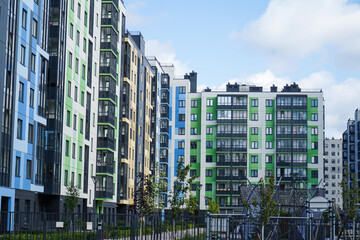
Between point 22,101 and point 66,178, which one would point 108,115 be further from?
point 22,101

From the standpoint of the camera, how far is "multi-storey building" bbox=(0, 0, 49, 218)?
1812 inches

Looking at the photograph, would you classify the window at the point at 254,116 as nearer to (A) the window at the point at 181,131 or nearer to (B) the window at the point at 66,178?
(A) the window at the point at 181,131

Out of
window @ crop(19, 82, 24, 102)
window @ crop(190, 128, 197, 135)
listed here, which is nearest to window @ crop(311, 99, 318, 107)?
window @ crop(190, 128, 197, 135)

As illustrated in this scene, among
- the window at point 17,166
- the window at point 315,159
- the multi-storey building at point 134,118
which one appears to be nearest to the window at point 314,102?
the window at point 315,159

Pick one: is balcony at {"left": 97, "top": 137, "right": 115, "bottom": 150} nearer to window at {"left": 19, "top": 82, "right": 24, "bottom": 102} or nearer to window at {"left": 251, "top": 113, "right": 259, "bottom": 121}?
window at {"left": 19, "top": 82, "right": 24, "bottom": 102}

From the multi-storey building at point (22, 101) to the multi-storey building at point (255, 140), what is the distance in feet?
233

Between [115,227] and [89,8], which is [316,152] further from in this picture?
[115,227]

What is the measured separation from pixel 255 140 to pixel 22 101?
8118 cm

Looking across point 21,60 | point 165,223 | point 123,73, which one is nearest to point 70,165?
point 21,60

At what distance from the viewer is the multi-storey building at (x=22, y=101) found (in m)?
46.0

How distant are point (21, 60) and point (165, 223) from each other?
2365 centimetres

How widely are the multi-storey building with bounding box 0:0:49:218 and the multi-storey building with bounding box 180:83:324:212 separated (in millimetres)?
71082

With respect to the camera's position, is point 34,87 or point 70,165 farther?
point 70,165

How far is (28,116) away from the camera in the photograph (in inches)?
1991
